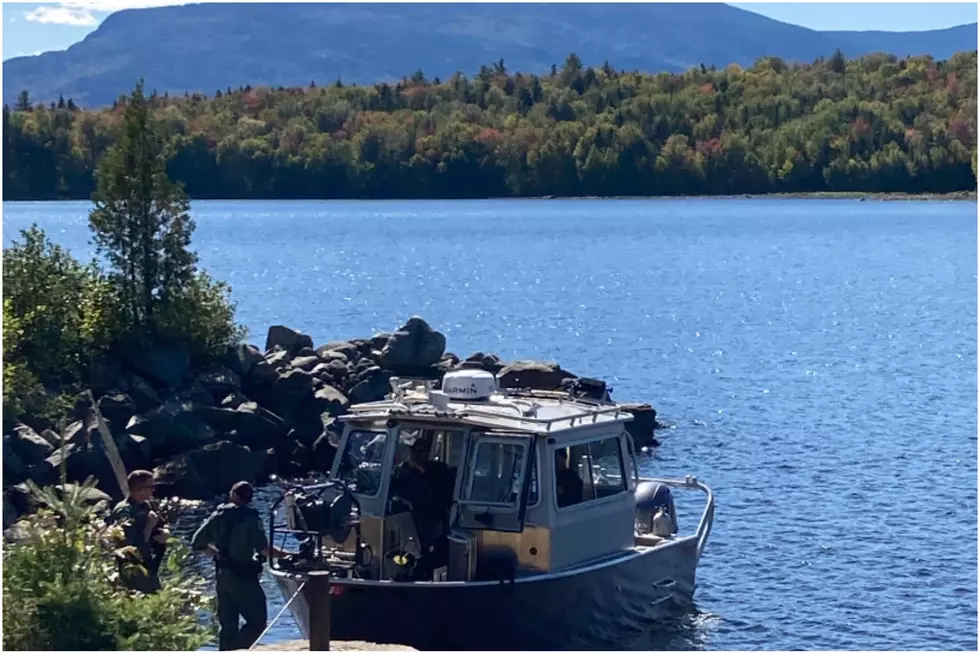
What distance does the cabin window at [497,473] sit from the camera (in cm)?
1708

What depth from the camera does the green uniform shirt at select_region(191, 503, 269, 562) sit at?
49.1 feet

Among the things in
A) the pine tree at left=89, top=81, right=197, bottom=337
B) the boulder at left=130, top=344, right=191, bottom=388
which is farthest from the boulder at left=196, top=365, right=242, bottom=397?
the pine tree at left=89, top=81, right=197, bottom=337

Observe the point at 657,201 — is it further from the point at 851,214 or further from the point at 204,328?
the point at 204,328

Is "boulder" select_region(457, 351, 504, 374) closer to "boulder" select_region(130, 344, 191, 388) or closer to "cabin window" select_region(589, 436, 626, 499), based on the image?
"boulder" select_region(130, 344, 191, 388)

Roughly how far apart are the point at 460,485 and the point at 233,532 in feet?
9.47

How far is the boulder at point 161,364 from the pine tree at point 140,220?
1203 millimetres

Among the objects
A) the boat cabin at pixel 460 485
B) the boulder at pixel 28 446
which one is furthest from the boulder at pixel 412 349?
the boat cabin at pixel 460 485

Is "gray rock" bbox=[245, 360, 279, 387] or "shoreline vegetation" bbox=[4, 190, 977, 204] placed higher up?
"shoreline vegetation" bbox=[4, 190, 977, 204]

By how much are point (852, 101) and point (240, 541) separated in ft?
539

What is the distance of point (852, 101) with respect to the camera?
172125 mm

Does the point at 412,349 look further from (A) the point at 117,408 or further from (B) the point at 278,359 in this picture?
(A) the point at 117,408

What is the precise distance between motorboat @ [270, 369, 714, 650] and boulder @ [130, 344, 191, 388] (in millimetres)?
14606

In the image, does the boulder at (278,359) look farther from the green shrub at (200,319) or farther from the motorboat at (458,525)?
the motorboat at (458,525)

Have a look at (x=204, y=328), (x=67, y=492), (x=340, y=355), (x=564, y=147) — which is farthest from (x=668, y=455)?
(x=564, y=147)
